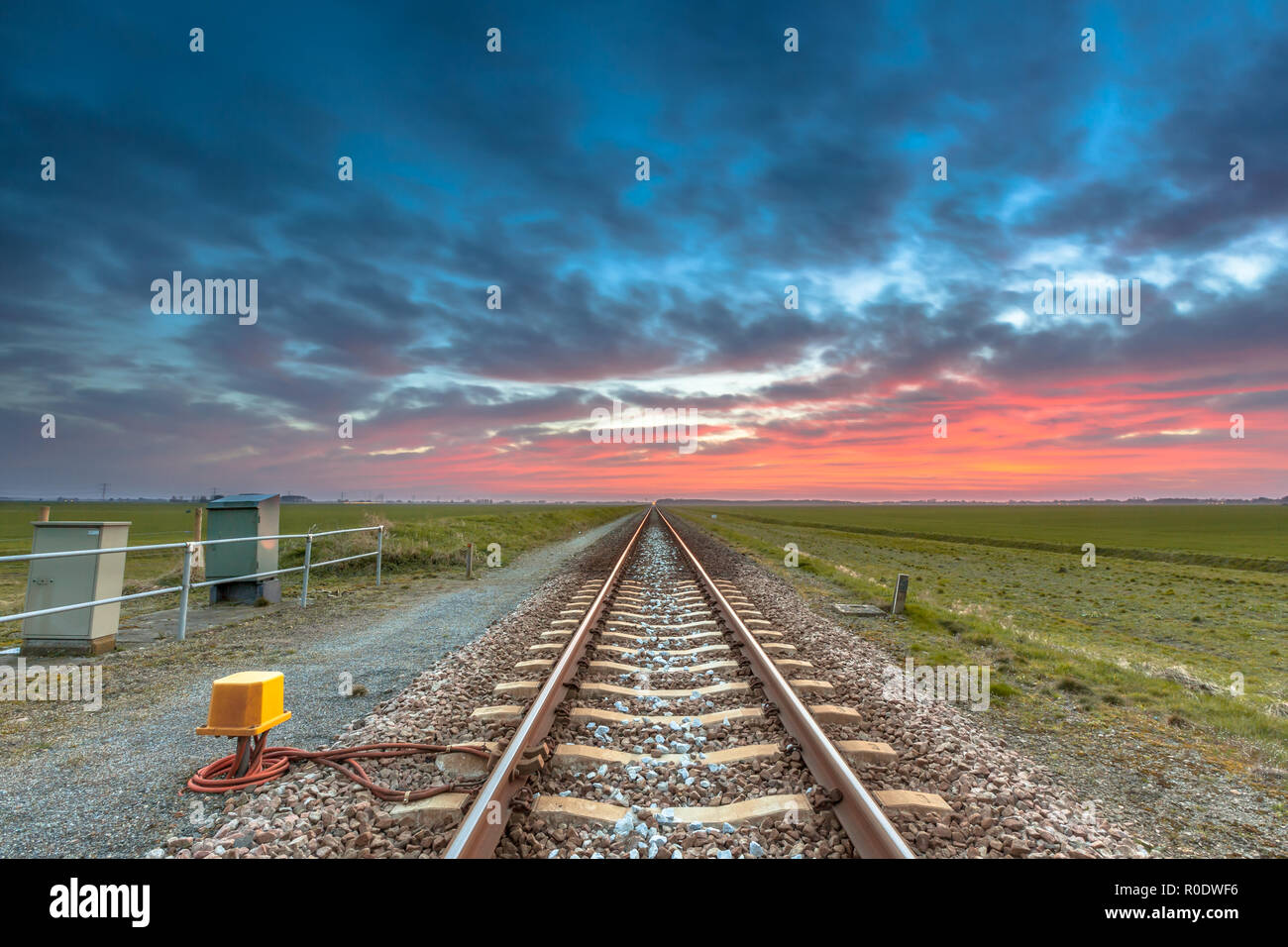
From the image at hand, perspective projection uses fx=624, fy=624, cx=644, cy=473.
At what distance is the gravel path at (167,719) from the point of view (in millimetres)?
3486

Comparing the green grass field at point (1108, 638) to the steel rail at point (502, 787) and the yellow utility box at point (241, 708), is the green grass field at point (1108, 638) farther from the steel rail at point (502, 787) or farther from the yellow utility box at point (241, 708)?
Answer: the yellow utility box at point (241, 708)

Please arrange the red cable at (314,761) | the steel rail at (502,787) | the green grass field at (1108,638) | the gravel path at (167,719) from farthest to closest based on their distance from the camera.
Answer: the green grass field at (1108,638), the red cable at (314,761), the gravel path at (167,719), the steel rail at (502,787)

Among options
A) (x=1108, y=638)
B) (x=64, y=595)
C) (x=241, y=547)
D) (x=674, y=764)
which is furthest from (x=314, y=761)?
(x=1108, y=638)

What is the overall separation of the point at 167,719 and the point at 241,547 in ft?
20.9

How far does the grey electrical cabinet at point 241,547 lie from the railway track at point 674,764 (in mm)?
6430

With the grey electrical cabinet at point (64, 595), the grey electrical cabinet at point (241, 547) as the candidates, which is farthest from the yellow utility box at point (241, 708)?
the grey electrical cabinet at point (241, 547)

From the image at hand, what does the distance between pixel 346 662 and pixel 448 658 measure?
115cm

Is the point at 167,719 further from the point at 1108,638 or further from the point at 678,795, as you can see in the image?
the point at 1108,638

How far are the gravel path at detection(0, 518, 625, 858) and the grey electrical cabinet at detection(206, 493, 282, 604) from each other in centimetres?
119

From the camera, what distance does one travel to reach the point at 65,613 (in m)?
7.63

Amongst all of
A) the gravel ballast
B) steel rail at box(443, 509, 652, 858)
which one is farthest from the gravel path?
steel rail at box(443, 509, 652, 858)

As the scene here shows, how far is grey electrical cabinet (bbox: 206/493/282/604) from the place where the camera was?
10680 millimetres
